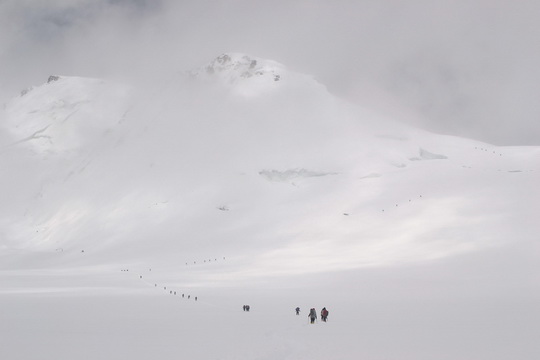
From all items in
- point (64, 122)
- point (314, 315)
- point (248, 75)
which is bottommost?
point (314, 315)

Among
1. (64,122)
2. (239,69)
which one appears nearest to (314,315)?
(239,69)

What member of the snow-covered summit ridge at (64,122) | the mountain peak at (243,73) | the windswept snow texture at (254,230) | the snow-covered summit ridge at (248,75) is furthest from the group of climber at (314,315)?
the snow-covered summit ridge at (64,122)

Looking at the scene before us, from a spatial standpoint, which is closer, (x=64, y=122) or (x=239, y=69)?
(x=239, y=69)

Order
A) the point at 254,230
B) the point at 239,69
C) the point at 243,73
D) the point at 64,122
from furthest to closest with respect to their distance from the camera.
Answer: the point at 64,122 < the point at 239,69 < the point at 243,73 < the point at 254,230

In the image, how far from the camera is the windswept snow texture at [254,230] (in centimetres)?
2116

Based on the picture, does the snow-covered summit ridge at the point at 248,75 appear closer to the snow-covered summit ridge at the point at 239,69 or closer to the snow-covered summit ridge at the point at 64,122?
the snow-covered summit ridge at the point at 239,69

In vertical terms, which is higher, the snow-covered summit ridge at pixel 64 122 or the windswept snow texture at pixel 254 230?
the snow-covered summit ridge at pixel 64 122

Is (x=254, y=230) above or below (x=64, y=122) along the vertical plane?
below

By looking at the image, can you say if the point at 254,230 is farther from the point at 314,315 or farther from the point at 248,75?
the point at 248,75

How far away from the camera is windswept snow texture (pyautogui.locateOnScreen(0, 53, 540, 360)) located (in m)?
21.2

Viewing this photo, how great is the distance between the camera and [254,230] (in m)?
85.1

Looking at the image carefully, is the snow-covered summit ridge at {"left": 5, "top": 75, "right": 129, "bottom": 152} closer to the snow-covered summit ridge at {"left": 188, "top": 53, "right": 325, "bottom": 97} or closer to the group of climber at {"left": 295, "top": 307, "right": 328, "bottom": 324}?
the snow-covered summit ridge at {"left": 188, "top": 53, "right": 325, "bottom": 97}

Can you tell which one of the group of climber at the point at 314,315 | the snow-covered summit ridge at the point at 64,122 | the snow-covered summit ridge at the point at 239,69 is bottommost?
the group of climber at the point at 314,315

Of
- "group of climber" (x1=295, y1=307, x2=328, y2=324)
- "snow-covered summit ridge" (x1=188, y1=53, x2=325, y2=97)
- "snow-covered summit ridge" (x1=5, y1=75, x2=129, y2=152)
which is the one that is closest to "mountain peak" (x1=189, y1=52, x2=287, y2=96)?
"snow-covered summit ridge" (x1=188, y1=53, x2=325, y2=97)
